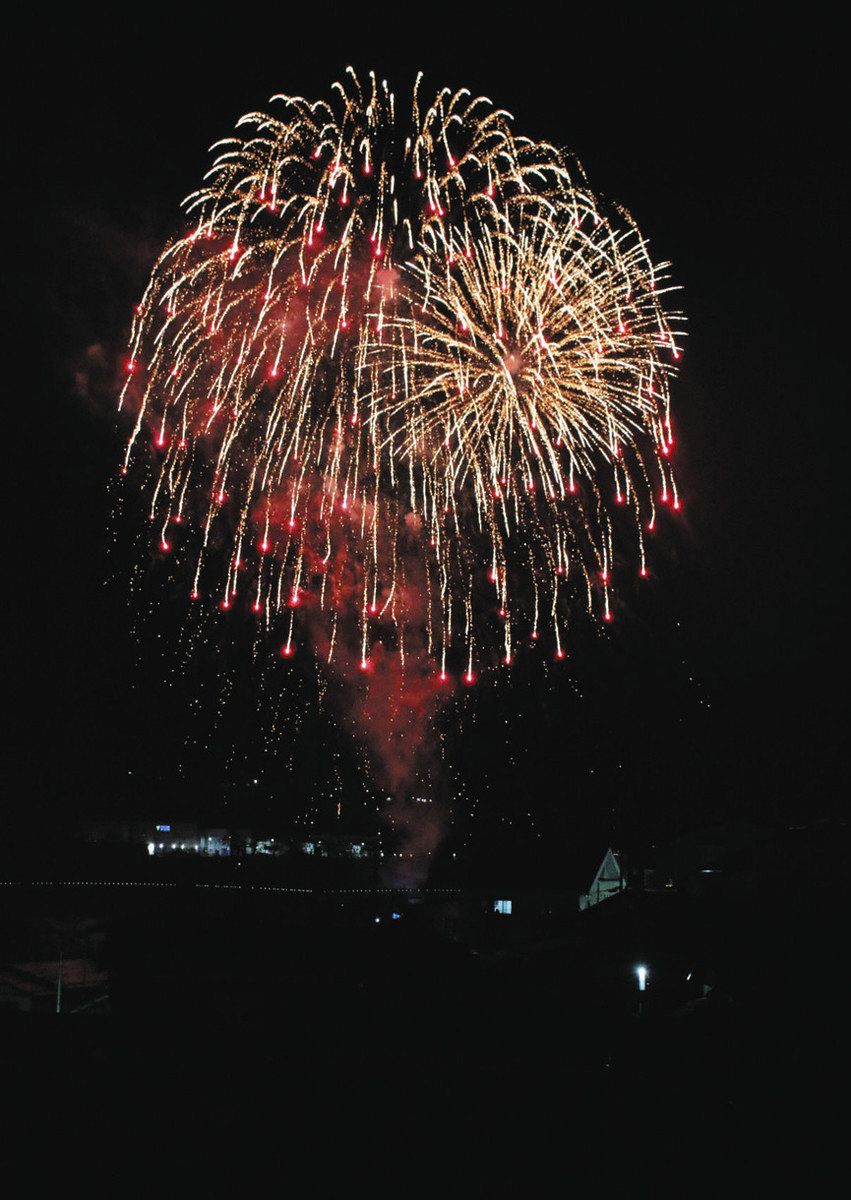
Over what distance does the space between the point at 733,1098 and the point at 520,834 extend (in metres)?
28.5

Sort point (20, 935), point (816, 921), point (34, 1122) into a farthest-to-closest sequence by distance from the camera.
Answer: point (20, 935), point (816, 921), point (34, 1122)

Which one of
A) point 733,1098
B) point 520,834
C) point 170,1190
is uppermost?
point 520,834

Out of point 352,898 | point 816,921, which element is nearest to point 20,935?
point 352,898

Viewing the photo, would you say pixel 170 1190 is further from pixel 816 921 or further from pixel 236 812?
pixel 236 812

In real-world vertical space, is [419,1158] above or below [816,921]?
below

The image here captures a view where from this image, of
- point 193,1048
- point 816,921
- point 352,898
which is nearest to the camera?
point 193,1048

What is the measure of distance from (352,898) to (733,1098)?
23.9 metres

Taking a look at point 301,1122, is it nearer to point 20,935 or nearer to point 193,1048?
point 193,1048

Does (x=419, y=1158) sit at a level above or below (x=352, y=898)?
below

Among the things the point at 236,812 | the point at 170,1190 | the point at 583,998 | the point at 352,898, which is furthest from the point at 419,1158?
the point at 236,812

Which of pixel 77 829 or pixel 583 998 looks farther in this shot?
pixel 77 829

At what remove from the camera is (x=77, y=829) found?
42.6 meters

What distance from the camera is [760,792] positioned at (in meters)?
38.4

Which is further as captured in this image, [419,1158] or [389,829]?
[389,829]
